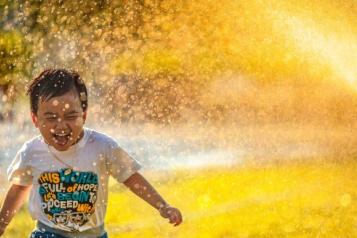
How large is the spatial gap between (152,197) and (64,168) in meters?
0.42

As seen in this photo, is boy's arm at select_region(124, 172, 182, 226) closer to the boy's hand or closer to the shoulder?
the boy's hand

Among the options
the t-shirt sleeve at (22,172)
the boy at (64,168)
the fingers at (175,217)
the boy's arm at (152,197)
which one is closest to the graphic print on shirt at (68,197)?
the boy at (64,168)

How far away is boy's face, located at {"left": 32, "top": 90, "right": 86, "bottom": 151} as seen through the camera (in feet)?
12.0

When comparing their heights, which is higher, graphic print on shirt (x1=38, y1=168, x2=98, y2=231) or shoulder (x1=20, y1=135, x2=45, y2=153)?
shoulder (x1=20, y1=135, x2=45, y2=153)

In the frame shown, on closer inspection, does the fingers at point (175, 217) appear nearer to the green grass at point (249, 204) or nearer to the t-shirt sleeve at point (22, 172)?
the t-shirt sleeve at point (22, 172)

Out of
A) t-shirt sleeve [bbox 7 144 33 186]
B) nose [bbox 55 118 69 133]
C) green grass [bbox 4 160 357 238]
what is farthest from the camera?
green grass [bbox 4 160 357 238]

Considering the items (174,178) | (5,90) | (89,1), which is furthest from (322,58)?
(174,178)

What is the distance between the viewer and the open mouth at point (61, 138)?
367 centimetres

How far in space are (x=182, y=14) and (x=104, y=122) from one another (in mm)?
2282

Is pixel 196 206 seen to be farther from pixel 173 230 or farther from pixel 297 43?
pixel 297 43

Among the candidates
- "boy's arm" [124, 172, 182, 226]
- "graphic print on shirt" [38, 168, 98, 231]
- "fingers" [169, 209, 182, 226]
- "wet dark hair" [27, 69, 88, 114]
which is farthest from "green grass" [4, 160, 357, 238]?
"wet dark hair" [27, 69, 88, 114]

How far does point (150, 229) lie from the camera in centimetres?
593

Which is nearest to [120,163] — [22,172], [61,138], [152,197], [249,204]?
[152,197]

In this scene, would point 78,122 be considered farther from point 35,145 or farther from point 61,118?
point 35,145
